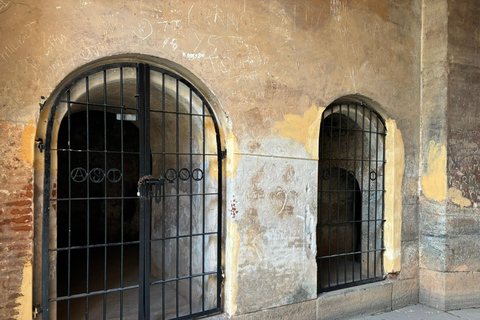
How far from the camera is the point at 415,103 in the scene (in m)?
5.25

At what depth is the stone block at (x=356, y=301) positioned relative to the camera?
4.36m

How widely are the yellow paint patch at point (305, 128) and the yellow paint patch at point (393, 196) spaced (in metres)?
1.37

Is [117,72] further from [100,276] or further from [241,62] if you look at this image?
[100,276]

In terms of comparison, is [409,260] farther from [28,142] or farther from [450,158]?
[28,142]

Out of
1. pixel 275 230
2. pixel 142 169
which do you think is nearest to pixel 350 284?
pixel 275 230

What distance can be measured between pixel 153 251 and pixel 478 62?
5.62 meters

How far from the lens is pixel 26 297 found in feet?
9.41

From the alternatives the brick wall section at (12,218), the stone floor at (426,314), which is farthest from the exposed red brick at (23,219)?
the stone floor at (426,314)

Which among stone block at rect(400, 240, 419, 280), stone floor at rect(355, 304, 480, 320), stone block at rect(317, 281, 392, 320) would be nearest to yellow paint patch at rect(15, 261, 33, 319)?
stone block at rect(317, 281, 392, 320)

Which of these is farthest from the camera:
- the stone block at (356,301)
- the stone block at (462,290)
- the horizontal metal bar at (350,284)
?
the stone block at (462,290)

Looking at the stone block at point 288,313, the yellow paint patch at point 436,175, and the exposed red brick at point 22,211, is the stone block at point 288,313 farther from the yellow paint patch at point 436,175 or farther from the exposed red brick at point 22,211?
the yellow paint patch at point 436,175

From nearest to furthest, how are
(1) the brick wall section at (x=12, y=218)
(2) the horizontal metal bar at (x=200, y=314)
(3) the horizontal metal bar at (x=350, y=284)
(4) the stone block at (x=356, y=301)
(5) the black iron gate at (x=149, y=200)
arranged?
(1) the brick wall section at (x=12, y=218) < (5) the black iron gate at (x=149, y=200) < (2) the horizontal metal bar at (x=200, y=314) < (4) the stone block at (x=356, y=301) < (3) the horizontal metal bar at (x=350, y=284)

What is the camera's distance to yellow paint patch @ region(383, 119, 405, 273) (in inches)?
197

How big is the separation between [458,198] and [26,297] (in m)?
5.31
